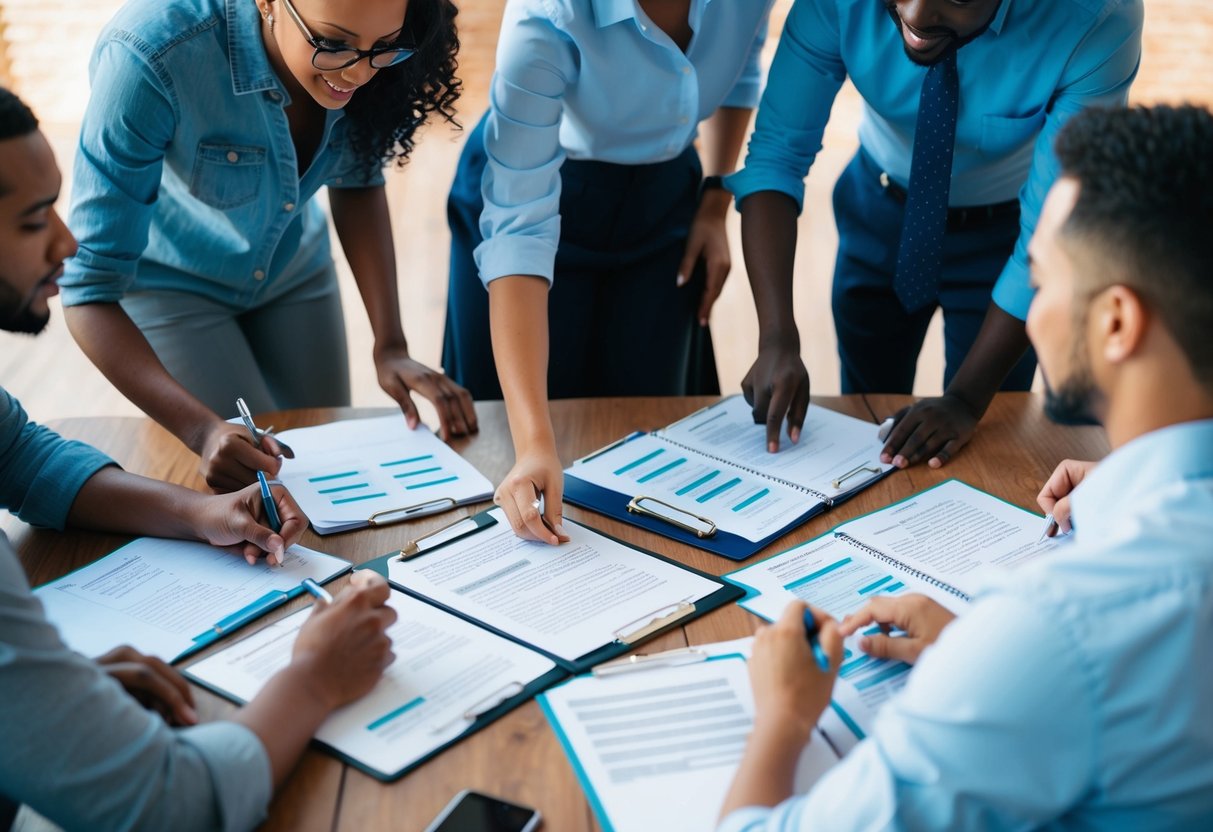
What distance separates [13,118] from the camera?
108 centimetres

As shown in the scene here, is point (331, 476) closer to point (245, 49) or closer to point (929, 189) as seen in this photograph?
point (245, 49)

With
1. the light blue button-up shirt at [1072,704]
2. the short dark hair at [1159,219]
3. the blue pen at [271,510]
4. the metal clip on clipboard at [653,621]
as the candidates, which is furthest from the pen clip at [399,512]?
the short dark hair at [1159,219]

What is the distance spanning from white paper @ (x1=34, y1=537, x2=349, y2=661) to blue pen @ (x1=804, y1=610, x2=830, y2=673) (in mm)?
566

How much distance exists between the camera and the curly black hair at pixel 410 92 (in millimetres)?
1631

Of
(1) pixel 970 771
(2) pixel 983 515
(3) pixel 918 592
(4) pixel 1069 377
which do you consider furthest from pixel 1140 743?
(2) pixel 983 515

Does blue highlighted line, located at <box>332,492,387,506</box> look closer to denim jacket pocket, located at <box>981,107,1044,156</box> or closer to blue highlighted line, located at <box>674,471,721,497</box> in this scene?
blue highlighted line, located at <box>674,471,721,497</box>

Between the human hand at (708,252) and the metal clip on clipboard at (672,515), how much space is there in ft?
2.18

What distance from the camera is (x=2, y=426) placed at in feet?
4.66

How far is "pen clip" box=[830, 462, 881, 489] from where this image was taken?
59.9 inches

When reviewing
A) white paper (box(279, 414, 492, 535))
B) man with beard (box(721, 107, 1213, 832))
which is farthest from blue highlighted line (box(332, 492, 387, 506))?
man with beard (box(721, 107, 1213, 832))

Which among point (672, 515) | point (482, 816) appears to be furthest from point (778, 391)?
point (482, 816)

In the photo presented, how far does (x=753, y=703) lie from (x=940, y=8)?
955 mm

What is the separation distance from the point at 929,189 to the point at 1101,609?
110 centimetres

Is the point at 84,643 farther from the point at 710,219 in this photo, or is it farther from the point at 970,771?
the point at 710,219
